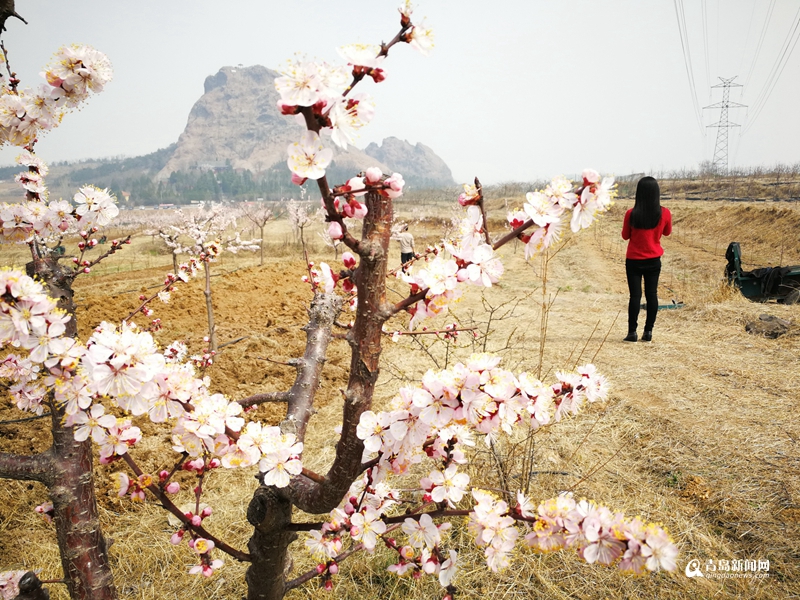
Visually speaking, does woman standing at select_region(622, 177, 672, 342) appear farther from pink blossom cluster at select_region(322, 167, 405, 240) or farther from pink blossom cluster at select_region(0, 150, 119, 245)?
pink blossom cluster at select_region(0, 150, 119, 245)

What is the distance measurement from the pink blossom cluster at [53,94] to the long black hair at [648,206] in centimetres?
473

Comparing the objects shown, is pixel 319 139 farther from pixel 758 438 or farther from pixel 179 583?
pixel 758 438

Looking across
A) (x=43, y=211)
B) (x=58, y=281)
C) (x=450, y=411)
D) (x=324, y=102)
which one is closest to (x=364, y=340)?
(x=450, y=411)

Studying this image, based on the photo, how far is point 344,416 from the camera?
3.47 feet

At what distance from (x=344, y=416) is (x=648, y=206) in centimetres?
471

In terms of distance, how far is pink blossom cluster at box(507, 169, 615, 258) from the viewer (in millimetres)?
907

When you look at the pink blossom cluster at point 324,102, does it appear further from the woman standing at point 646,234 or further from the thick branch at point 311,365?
the woman standing at point 646,234

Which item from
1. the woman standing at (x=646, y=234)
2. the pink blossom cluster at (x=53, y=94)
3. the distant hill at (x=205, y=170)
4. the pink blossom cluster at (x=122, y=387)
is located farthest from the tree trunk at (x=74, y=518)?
the distant hill at (x=205, y=170)

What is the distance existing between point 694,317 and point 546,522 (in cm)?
645

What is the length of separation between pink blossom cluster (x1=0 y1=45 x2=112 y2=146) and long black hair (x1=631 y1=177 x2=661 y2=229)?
15.5ft

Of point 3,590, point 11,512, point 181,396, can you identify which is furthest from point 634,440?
point 11,512

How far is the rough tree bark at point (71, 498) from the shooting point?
1.28 meters
